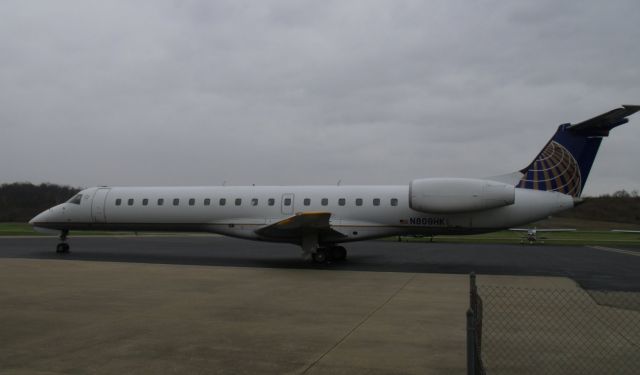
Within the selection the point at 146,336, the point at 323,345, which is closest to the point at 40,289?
the point at 146,336

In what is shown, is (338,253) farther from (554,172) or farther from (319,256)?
(554,172)

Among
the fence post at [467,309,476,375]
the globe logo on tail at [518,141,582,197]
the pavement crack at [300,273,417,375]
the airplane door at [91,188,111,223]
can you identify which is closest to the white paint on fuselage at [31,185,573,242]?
the airplane door at [91,188,111,223]

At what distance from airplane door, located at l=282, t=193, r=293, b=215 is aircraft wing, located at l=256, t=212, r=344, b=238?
1.25 metres

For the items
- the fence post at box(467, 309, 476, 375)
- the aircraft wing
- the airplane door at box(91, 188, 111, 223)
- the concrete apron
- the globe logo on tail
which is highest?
the globe logo on tail

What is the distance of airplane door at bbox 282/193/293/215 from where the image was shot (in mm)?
17906

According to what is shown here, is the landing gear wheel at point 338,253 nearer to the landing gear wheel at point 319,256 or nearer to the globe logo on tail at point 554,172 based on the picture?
the landing gear wheel at point 319,256

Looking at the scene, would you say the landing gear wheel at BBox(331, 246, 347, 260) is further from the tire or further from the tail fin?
the tail fin

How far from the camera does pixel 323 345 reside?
6496mm

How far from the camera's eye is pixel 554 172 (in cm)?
1594

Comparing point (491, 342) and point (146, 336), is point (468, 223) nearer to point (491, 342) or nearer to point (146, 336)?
point (491, 342)

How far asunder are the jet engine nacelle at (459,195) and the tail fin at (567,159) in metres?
1.12

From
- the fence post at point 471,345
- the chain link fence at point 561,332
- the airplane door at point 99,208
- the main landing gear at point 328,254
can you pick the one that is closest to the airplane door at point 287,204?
the main landing gear at point 328,254

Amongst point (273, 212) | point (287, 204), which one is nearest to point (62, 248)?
point (273, 212)

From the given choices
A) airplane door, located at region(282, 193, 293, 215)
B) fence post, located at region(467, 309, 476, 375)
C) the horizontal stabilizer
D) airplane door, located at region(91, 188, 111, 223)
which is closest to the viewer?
fence post, located at region(467, 309, 476, 375)
